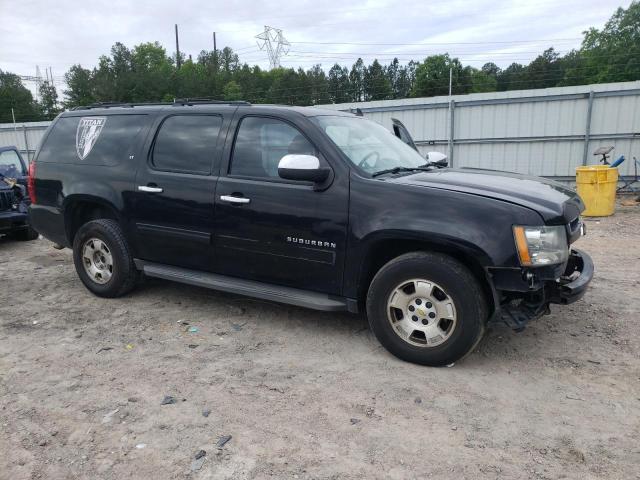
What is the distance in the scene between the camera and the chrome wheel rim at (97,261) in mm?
5023

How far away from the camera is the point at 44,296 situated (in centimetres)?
538

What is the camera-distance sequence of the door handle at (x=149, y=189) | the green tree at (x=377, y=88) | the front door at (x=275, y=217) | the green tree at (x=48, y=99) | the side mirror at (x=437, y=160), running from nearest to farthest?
1. the front door at (x=275, y=217)
2. the door handle at (x=149, y=189)
3. the side mirror at (x=437, y=160)
4. the green tree at (x=377, y=88)
5. the green tree at (x=48, y=99)

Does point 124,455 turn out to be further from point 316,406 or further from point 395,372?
point 395,372

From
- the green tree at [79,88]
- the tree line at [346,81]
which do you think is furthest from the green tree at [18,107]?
the green tree at [79,88]

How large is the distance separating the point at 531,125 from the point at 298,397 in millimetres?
11888

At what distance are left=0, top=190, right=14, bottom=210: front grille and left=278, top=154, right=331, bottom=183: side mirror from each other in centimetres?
605

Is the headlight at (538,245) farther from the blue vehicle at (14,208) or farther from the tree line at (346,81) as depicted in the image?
the tree line at (346,81)

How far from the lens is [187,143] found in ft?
14.8

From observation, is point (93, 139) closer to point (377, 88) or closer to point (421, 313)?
point (421, 313)

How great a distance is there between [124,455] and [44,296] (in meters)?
3.37

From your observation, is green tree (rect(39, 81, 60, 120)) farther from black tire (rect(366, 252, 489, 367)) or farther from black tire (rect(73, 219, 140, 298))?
black tire (rect(366, 252, 489, 367))

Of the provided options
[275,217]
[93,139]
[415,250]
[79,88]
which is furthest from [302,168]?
[79,88]

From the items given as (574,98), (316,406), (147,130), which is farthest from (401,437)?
(574,98)

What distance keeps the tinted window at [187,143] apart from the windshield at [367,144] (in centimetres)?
98
